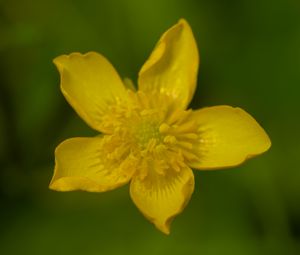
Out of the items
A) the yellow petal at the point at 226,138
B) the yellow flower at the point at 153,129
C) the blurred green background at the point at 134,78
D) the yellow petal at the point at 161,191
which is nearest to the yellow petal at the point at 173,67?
the yellow flower at the point at 153,129

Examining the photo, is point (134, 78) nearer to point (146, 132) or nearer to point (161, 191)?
point (146, 132)

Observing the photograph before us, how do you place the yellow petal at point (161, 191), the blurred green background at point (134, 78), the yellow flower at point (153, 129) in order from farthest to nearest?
the blurred green background at point (134, 78), the yellow flower at point (153, 129), the yellow petal at point (161, 191)

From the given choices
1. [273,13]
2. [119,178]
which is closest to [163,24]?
[273,13]

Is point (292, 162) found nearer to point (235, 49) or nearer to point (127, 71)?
point (235, 49)

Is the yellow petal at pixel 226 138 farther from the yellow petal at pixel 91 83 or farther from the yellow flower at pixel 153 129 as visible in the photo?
the yellow petal at pixel 91 83

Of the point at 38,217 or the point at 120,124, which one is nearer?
the point at 120,124

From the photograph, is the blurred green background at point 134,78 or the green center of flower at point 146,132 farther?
the blurred green background at point 134,78

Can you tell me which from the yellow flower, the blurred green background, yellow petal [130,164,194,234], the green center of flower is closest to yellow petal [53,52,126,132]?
the yellow flower

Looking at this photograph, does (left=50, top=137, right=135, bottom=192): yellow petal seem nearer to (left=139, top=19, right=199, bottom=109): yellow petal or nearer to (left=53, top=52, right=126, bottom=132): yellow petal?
(left=53, top=52, right=126, bottom=132): yellow petal
